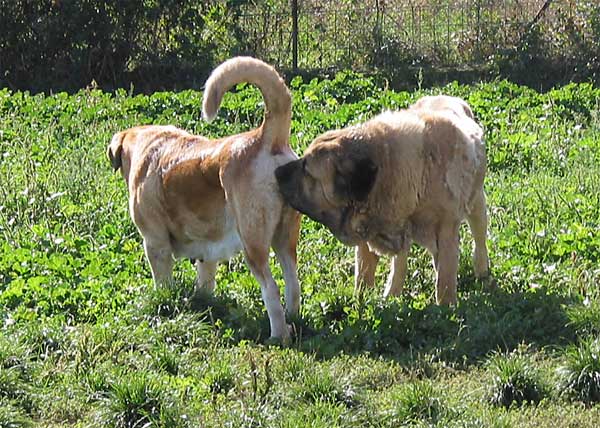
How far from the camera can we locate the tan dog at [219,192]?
25.1 ft

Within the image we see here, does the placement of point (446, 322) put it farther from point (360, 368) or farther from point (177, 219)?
point (177, 219)

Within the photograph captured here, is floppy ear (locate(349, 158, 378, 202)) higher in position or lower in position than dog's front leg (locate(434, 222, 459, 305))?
higher

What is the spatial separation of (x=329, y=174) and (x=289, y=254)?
62 cm

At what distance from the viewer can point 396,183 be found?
7.75m

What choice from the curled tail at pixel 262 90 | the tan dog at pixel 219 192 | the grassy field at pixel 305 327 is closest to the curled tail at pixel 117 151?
the tan dog at pixel 219 192

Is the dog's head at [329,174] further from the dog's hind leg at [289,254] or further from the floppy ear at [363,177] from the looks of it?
the dog's hind leg at [289,254]

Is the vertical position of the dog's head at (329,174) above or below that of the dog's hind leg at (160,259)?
above

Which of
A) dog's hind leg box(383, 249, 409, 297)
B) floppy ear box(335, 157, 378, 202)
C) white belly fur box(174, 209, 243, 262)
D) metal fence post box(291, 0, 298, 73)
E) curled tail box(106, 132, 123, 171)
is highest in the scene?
floppy ear box(335, 157, 378, 202)

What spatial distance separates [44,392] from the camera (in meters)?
6.68

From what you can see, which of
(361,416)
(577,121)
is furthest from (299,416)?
(577,121)

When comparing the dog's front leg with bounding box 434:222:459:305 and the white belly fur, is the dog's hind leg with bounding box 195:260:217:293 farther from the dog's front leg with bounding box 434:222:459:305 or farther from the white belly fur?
the dog's front leg with bounding box 434:222:459:305

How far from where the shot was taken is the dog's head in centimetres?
759

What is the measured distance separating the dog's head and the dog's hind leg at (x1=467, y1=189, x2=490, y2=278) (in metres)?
1.23

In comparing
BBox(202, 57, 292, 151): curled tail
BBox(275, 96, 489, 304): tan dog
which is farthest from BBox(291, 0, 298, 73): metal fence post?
BBox(202, 57, 292, 151): curled tail
